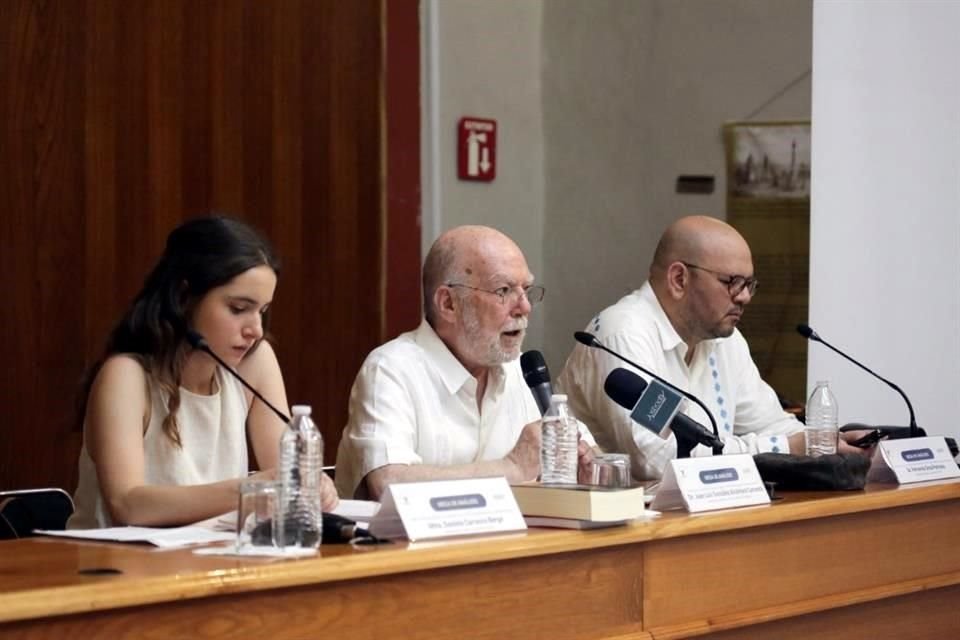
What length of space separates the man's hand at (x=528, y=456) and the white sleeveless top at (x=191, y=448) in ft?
1.72

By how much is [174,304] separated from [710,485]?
1004 millimetres

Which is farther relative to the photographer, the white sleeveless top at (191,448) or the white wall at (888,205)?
the white wall at (888,205)

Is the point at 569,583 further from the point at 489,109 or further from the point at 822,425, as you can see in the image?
the point at 489,109

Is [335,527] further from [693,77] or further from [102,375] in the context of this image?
[693,77]

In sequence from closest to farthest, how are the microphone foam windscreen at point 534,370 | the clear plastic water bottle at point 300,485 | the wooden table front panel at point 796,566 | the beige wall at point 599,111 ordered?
the clear plastic water bottle at point 300,485, the wooden table front panel at point 796,566, the microphone foam windscreen at point 534,370, the beige wall at point 599,111

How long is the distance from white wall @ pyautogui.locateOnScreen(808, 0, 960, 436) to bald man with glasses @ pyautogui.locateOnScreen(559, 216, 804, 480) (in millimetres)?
537

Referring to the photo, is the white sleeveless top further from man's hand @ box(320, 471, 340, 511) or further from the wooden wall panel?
the wooden wall panel

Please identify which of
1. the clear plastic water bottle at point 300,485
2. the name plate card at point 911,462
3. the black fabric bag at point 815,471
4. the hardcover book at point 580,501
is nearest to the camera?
the clear plastic water bottle at point 300,485

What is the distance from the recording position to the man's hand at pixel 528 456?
2.85 metres

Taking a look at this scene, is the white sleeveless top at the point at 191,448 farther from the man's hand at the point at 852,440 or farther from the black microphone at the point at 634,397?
the man's hand at the point at 852,440

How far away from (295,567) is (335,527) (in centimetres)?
27

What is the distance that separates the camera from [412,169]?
4.97 meters

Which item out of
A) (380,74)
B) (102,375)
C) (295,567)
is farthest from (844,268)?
(295,567)

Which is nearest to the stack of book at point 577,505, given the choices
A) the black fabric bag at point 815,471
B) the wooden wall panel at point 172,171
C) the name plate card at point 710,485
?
the name plate card at point 710,485
